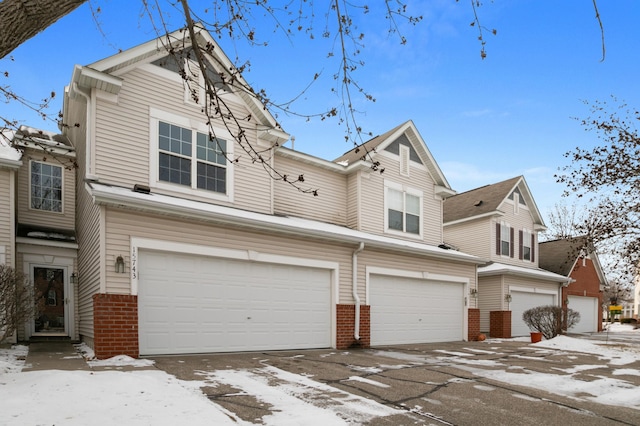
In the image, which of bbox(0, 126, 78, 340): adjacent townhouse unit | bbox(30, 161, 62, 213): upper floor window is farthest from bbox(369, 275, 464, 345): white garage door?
bbox(30, 161, 62, 213): upper floor window

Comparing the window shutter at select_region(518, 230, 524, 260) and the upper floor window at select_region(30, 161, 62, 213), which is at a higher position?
the upper floor window at select_region(30, 161, 62, 213)

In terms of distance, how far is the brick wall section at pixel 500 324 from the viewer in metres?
19.0

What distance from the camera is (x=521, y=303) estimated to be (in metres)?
20.5

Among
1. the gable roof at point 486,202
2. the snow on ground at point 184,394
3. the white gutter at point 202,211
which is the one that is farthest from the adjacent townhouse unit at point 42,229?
the gable roof at point 486,202

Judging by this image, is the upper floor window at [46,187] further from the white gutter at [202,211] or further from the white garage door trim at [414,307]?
the white garage door trim at [414,307]

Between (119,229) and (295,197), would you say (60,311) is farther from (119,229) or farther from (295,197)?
(295,197)

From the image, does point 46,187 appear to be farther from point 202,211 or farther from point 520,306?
point 520,306

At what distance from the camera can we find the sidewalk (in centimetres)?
738

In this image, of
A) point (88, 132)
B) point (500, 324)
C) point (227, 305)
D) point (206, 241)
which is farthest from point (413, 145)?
point (88, 132)

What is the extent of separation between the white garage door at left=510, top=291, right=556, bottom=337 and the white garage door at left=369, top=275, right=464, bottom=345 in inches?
209

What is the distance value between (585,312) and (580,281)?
2018 millimetres

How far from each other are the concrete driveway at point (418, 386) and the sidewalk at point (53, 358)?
1466 mm

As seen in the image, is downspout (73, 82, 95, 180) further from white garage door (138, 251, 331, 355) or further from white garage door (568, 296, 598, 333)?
white garage door (568, 296, 598, 333)

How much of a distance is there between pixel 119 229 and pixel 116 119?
309cm
